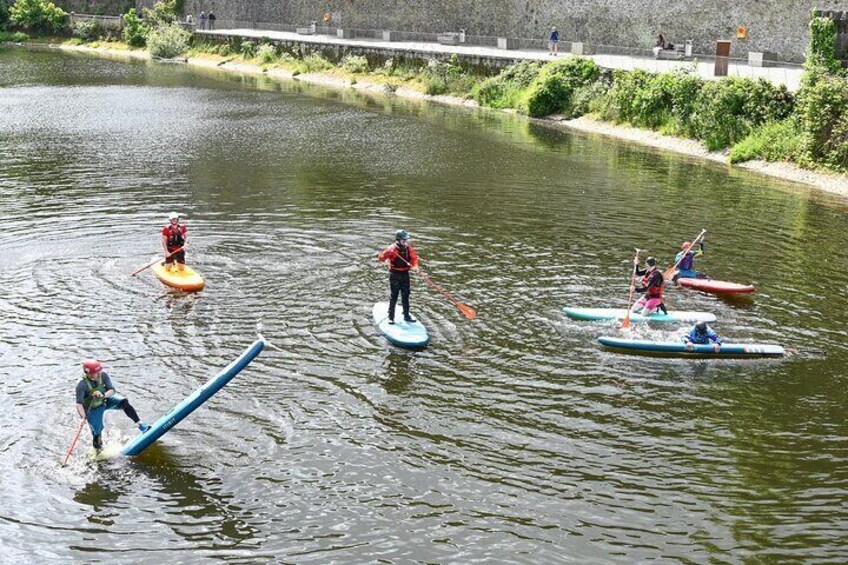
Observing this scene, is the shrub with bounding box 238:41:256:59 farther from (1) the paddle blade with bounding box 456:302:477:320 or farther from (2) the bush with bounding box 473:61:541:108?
(1) the paddle blade with bounding box 456:302:477:320

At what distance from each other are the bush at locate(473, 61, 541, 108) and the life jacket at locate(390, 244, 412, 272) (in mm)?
39730

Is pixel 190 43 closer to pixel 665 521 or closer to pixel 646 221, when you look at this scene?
pixel 646 221

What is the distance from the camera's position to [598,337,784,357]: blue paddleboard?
20.4 meters

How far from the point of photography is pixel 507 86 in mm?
60906

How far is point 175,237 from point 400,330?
7123 millimetres

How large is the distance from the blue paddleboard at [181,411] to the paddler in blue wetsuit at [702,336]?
964 centimetres

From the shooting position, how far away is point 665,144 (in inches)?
1868

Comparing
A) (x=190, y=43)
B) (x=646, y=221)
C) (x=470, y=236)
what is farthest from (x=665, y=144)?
(x=190, y=43)

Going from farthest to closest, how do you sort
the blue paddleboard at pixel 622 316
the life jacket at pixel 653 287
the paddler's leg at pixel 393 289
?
the life jacket at pixel 653 287
the blue paddleboard at pixel 622 316
the paddler's leg at pixel 393 289

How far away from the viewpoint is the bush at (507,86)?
59.9 meters

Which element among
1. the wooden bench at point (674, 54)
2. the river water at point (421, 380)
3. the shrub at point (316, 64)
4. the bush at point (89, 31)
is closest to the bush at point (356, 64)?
the shrub at point (316, 64)

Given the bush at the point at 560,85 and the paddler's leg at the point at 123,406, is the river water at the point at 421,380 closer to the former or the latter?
the paddler's leg at the point at 123,406

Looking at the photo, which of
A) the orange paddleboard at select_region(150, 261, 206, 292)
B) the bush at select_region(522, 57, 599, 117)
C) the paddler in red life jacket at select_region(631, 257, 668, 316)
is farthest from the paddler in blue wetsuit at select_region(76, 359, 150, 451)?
the bush at select_region(522, 57, 599, 117)

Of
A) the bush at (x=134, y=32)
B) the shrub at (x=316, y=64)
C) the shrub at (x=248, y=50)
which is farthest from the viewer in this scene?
the bush at (x=134, y=32)
